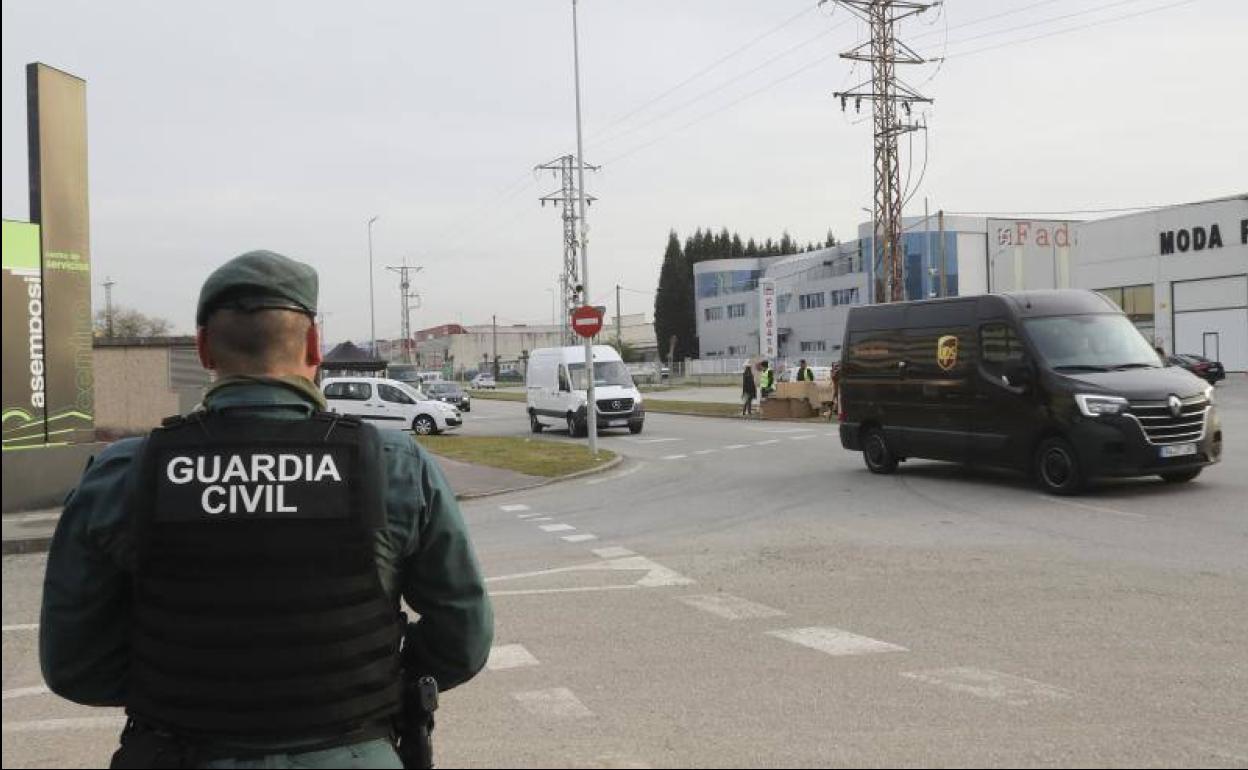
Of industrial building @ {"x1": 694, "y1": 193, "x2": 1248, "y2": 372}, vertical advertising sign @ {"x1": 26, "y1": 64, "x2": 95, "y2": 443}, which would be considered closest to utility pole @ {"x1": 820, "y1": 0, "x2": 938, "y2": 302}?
industrial building @ {"x1": 694, "y1": 193, "x2": 1248, "y2": 372}

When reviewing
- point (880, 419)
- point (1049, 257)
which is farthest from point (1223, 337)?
point (880, 419)

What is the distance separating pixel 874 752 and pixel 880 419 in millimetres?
12115

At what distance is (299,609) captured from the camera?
2027 millimetres

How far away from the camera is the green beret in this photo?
2150mm

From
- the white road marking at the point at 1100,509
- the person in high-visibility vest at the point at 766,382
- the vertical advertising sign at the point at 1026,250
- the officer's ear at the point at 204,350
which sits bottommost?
the white road marking at the point at 1100,509

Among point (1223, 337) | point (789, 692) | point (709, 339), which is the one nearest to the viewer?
point (789, 692)

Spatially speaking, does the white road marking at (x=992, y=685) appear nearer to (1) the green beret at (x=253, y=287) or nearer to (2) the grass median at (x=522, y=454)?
(1) the green beret at (x=253, y=287)

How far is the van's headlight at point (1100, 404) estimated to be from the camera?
12.4 metres

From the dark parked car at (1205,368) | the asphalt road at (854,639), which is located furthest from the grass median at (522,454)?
the dark parked car at (1205,368)

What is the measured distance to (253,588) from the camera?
2018mm

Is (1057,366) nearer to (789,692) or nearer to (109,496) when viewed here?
(789,692)

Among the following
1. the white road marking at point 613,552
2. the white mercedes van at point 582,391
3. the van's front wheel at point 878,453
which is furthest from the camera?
the white mercedes van at point 582,391

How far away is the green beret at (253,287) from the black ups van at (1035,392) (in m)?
11.9

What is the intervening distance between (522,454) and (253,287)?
20551 mm
